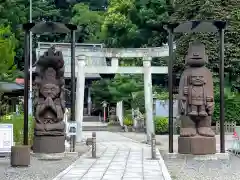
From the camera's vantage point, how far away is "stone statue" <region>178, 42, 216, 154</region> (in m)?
16.9

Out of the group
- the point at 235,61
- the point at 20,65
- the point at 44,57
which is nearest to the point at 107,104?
the point at 20,65

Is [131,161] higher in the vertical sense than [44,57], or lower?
lower

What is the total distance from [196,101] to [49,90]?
5.07m

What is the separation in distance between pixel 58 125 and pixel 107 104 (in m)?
31.7

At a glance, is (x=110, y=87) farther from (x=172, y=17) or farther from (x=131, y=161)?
(x=131, y=161)

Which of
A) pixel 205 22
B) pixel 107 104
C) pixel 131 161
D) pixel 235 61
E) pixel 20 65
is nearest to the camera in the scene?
pixel 131 161

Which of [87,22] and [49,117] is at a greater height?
[87,22]

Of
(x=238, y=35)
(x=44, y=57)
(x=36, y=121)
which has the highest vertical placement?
(x=238, y=35)

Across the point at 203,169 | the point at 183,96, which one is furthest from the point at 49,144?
the point at 203,169

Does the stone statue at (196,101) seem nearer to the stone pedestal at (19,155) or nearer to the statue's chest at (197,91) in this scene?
the statue's chest at (197,91)

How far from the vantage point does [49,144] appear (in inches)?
682

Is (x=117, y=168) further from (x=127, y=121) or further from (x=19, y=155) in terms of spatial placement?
(x=127, y=121)

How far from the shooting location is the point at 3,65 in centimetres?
2552

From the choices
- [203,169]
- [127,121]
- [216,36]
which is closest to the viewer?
[203,169]
